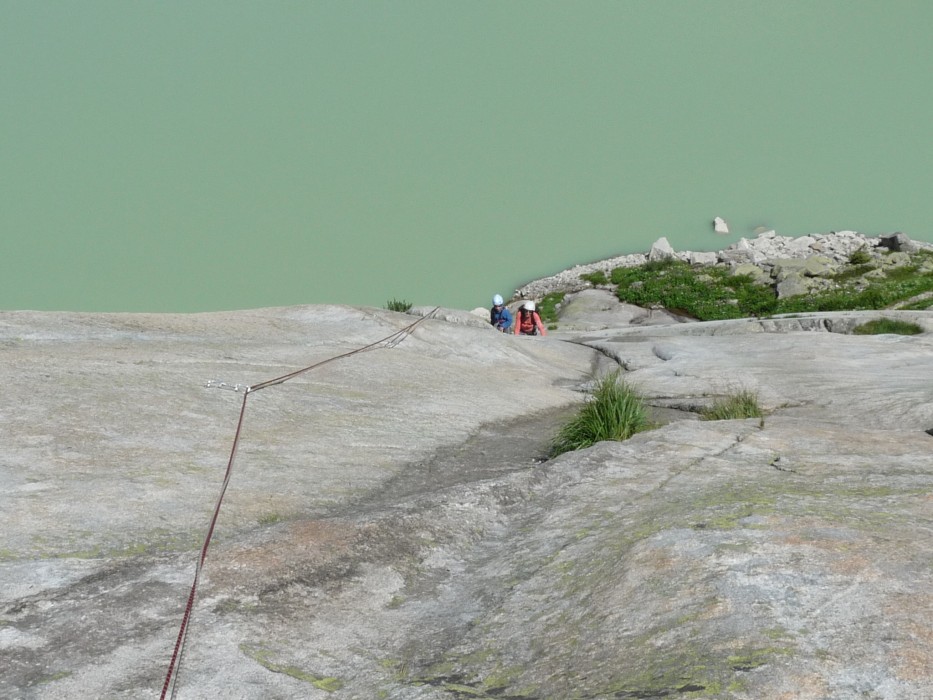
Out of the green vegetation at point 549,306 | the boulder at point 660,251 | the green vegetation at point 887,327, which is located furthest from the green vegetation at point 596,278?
the green vegetation at point 887,327

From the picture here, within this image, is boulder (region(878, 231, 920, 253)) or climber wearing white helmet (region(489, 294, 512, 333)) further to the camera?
boulder (region(878, 231, 920, 253))

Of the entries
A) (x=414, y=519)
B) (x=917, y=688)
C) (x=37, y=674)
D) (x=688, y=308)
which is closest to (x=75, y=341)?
(x=414, y=519)

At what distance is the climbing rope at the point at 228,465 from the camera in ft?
19.5

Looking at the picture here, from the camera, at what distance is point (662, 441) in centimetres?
1088

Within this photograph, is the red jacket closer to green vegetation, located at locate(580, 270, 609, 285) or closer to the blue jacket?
the blue jacket

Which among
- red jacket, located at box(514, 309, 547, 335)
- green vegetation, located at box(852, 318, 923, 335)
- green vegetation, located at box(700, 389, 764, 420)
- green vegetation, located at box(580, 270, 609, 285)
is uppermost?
green vegetation, located at box(580, 270, 609, 285)

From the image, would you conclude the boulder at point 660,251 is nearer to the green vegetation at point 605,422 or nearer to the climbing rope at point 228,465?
the climbing rope at point 228,465

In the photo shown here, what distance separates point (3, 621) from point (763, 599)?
17.3 ft

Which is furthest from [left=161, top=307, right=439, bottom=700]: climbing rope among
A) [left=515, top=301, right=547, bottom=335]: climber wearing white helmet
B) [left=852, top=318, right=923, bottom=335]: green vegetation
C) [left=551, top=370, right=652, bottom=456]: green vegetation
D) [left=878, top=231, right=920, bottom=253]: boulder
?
[left=878, top=231, right=920, bottom=253]: boulder

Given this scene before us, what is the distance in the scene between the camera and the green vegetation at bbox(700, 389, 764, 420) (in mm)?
14711

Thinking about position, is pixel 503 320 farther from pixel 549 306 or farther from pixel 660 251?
pixel 660 251

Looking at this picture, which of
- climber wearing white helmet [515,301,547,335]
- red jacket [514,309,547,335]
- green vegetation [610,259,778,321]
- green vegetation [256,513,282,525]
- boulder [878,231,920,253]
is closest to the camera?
green vegetation [256,513,282,525]

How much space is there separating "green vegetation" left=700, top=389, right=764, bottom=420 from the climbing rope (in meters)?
7.02

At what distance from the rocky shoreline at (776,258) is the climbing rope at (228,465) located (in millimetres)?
39199
